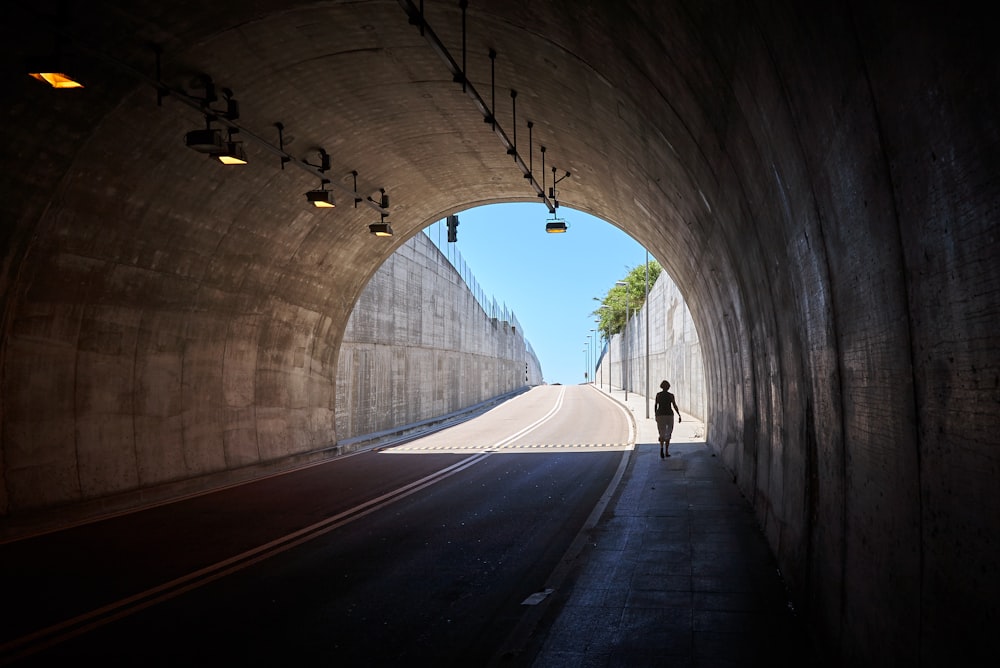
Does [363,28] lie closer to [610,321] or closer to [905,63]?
[905,63]

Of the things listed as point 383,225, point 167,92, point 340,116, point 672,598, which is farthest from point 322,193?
point 672,598

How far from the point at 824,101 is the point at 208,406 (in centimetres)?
1439

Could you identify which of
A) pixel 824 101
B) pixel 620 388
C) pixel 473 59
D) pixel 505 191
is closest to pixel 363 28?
pixel 473 59

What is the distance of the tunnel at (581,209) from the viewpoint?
3.15 metres

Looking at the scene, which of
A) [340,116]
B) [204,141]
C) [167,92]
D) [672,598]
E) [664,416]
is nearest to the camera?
[672,598]

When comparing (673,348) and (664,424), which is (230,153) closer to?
(664,424)

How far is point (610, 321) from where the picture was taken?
9919 centimetres

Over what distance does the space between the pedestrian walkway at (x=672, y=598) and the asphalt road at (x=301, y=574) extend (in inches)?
18.2

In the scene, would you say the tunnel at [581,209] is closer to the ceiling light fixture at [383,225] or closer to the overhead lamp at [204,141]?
the ceiling light fixture at [383,225]

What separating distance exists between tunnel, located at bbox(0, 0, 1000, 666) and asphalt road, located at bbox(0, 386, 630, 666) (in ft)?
8.08

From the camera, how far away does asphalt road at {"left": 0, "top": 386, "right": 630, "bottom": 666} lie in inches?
233

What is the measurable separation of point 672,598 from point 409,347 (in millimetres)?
24081

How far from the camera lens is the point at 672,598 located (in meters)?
6.94

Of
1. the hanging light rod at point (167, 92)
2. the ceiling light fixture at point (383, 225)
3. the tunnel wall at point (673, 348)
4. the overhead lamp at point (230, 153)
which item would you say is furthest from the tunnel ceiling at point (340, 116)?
the tunnel wall at point (673, 348)
